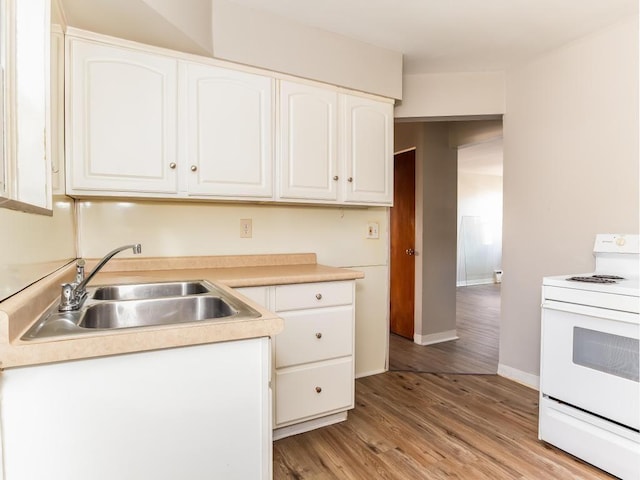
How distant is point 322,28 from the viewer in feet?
7.62

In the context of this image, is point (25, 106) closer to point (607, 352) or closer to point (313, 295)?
point (313, 295)

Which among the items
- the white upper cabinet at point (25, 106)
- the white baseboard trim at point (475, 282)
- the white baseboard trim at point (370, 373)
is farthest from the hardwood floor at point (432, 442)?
the white baseboard trim at point (475, 282)

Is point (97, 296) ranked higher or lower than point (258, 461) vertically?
higher

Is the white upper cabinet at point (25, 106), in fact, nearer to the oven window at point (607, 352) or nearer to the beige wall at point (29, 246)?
the beige wall at point (29, 246)

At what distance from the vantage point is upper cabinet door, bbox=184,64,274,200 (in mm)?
1985

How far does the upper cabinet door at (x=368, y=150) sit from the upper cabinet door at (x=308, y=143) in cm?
11

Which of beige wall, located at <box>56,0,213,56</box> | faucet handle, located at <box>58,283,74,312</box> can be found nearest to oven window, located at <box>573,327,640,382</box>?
faucet handle, located at <box>58,283,74,312</box>

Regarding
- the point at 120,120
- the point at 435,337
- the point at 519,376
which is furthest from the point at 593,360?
the point at 120,120

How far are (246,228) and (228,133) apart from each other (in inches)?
24.7

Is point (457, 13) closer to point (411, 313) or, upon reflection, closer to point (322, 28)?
point (322, 28)

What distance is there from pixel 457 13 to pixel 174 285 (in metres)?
2.15

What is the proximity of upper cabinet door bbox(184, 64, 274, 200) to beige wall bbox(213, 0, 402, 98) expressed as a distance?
133 millimetres

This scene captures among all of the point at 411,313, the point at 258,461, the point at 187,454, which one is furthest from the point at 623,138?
the point at 187,454

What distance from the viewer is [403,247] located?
3939 mm
